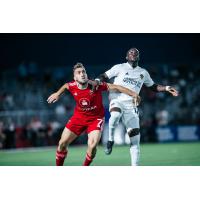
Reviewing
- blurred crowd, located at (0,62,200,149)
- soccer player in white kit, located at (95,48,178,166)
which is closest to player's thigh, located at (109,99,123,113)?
soccer player in white kit, located at (95,48,178,166)

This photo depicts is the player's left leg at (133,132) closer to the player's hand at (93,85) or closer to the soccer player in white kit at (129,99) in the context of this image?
the soccer player in white kit at (129,99)

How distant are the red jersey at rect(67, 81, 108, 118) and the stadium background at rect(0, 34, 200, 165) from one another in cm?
900

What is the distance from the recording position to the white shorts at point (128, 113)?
11.2 m

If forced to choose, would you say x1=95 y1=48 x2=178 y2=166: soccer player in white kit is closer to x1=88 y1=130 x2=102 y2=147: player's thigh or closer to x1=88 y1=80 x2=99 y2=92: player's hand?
x1=88 y1=80 x2=99 y2=92: player's hand

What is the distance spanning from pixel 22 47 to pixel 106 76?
10.2 metres

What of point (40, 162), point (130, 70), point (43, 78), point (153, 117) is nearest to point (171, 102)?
point (153, 117)

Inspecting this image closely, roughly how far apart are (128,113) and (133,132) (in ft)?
1.24

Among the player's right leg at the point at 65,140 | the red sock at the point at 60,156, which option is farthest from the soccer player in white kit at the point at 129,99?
the red sock at the point at 60,156

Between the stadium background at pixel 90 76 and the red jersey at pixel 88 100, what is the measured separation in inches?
354

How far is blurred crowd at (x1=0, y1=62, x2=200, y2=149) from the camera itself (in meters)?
20.0

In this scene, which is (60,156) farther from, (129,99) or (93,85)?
(129,99)

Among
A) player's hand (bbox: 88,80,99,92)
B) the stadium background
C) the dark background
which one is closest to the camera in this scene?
player's hand (bbox: 88,80,99,92)

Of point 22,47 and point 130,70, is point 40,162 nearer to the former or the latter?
point 130,70

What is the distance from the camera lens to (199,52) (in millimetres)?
22234
